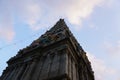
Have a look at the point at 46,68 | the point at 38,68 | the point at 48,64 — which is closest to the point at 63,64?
the point at 46,68

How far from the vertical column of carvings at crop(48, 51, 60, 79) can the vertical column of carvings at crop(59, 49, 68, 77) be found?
1.32 ft

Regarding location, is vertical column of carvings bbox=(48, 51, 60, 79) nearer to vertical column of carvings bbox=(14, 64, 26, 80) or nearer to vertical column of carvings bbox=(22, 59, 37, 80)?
vertical column of carvings bbox=(22, 59, 37, 80)

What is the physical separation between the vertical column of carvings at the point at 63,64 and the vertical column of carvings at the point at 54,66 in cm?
40

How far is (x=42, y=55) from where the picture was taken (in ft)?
76.8

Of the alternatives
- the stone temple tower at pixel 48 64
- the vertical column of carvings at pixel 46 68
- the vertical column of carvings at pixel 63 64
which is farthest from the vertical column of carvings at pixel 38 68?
the vertical column of carvings at pixel 63 64

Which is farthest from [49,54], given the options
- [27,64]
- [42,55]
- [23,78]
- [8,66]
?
[8,66]

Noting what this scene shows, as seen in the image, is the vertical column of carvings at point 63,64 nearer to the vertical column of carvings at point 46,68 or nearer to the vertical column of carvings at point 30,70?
the vertical column of carvings at point 46,68

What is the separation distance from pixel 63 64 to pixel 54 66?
1018mm

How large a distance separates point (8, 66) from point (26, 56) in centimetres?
265

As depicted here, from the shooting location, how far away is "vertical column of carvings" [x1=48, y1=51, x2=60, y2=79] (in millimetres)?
17725

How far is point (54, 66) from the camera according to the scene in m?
19.2

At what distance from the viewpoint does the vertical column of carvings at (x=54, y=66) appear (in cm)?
1773

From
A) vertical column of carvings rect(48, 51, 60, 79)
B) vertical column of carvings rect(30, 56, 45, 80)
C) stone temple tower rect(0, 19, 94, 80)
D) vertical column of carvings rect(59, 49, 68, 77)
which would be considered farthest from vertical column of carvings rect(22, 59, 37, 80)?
vertical column of carvings rect(59, 49, 68, 77)

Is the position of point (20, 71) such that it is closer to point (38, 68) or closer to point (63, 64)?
point (38, 68)
